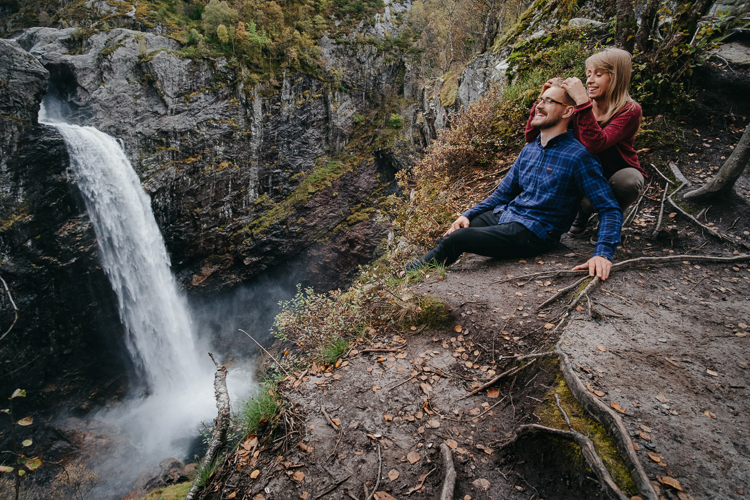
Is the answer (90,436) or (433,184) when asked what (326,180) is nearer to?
(433,184)

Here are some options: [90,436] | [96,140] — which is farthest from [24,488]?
[96,140]

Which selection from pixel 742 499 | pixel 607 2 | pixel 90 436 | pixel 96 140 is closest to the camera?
pixel 742 499

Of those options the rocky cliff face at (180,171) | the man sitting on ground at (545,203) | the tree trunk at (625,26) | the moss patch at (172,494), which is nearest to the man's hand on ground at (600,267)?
the man sitting on ground at (545,203)

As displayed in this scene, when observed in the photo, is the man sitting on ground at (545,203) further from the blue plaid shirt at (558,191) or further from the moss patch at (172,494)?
the moss patch at (172,494)

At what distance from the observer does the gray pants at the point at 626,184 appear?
2.88 metres

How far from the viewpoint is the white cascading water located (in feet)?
40.3

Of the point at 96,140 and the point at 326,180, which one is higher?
the point at 96,140

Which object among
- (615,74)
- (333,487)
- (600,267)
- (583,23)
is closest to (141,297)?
(333,487)

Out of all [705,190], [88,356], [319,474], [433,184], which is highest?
[705,190]

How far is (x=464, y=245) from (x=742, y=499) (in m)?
2.50

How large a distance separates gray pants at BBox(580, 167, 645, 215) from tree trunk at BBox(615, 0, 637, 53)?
3.47 metres

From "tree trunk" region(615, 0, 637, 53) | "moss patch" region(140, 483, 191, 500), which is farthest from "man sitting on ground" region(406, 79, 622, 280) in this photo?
"moss patch" region(140, 483, 191, 500)

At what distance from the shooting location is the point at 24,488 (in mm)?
9062

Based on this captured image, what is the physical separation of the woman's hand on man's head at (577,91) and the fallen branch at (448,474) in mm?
3010
